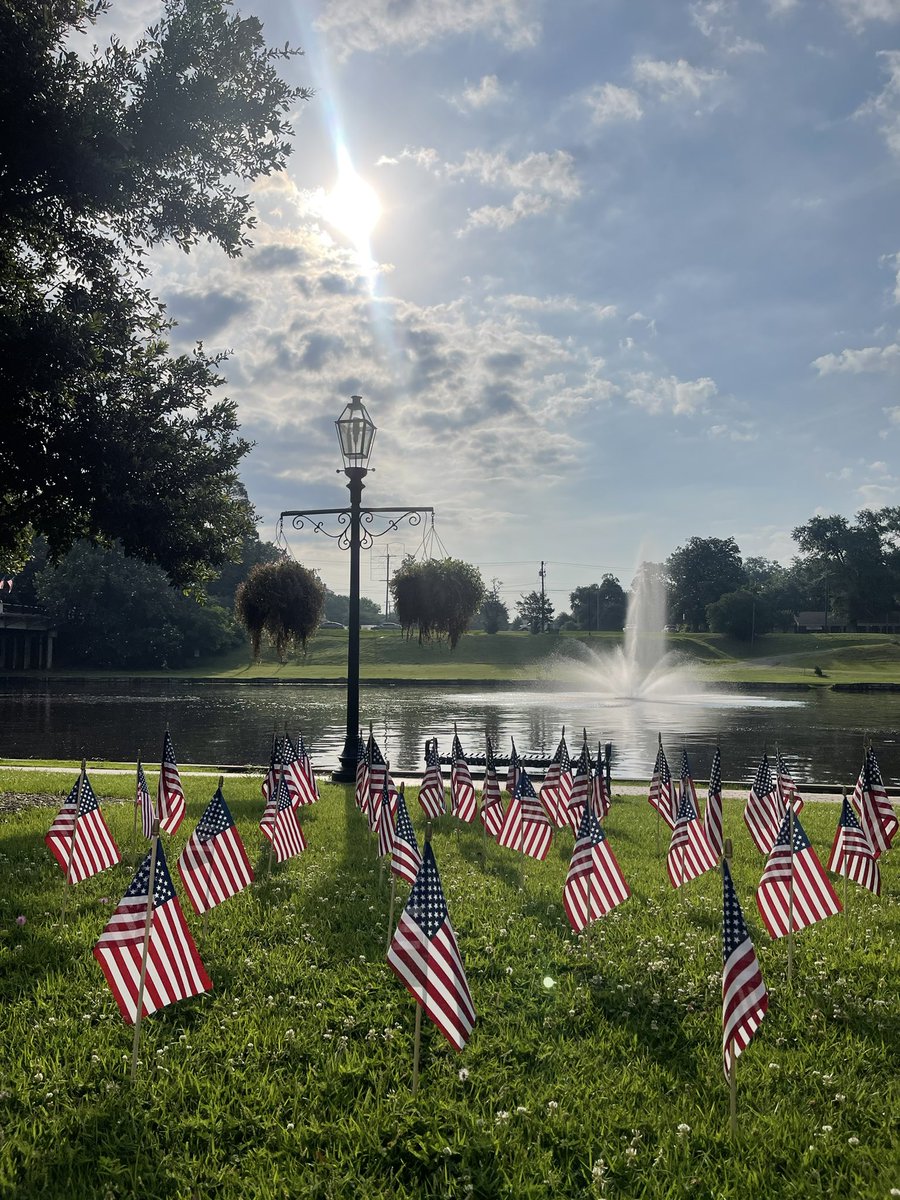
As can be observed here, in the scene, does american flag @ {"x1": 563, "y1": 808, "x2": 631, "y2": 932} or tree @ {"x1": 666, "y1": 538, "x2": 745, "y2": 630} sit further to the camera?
tree @ {"x1": 666, "y1": 538, "x2": 745, "y2": 630}

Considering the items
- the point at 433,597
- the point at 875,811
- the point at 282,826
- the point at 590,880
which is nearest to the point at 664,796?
the point at 875,811

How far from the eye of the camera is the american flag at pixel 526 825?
977 centimetres

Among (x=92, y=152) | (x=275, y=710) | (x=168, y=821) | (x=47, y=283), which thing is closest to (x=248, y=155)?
(x=92, y=152)

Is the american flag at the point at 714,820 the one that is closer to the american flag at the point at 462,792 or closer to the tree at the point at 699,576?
the american flag at the point at 462,792

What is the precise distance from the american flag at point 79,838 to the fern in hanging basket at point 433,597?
1359 cm

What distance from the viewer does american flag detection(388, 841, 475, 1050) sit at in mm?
4785

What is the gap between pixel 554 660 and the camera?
75688mm

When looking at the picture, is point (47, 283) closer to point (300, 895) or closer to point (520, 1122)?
point (300, 895)

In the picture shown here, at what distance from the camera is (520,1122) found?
4461mm

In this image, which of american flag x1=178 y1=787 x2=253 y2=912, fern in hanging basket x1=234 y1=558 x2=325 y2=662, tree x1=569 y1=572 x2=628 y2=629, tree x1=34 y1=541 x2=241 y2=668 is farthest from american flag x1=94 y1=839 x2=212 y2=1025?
tree x1=569 y1=572 x2=628 y2=629

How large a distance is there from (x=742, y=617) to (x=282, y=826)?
91.6m

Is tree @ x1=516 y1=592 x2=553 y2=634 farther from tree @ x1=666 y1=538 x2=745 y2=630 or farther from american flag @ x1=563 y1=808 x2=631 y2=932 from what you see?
american flag @ x1=563 y1=808 x2=631 y2=932

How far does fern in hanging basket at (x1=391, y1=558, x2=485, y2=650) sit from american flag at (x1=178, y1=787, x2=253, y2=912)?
46.3 feet

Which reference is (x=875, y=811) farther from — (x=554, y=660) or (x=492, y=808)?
(x=554, y=660)
